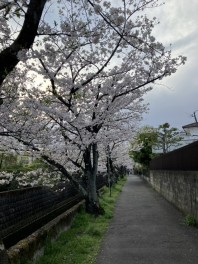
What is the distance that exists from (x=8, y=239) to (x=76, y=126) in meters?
5.29

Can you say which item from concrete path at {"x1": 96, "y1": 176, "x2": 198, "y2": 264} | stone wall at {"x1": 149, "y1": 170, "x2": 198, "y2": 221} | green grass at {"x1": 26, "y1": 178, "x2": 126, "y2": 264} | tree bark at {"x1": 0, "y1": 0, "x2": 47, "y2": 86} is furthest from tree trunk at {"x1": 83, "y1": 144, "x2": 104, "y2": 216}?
tree bark at {"x1": 0, "y1": 0, "x2": 47, "y2": 86}

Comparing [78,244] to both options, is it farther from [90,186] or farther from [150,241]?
[90,186]

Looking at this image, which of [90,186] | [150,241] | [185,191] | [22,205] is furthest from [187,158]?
[22,205]

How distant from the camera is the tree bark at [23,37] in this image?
17.1ft

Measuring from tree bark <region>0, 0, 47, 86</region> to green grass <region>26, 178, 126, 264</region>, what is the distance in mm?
4524

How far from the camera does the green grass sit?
852cm

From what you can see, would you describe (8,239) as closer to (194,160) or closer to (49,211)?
(49,211)

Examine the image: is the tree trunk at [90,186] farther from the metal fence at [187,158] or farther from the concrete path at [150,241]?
the metal fence at [187,158]

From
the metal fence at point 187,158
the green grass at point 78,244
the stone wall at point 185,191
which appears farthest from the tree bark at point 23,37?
the stone wall at point 185,191

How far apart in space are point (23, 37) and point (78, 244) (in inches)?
246

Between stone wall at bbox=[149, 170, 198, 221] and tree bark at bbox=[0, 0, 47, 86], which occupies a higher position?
tree bark at bbox=[0, 0, 47, 86]

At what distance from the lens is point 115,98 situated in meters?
14.9

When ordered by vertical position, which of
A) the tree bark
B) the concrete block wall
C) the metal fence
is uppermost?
the tree bark

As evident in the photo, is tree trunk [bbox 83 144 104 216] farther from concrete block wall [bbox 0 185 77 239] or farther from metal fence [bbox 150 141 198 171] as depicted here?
metal fence [bbox 150 141 198 171]
